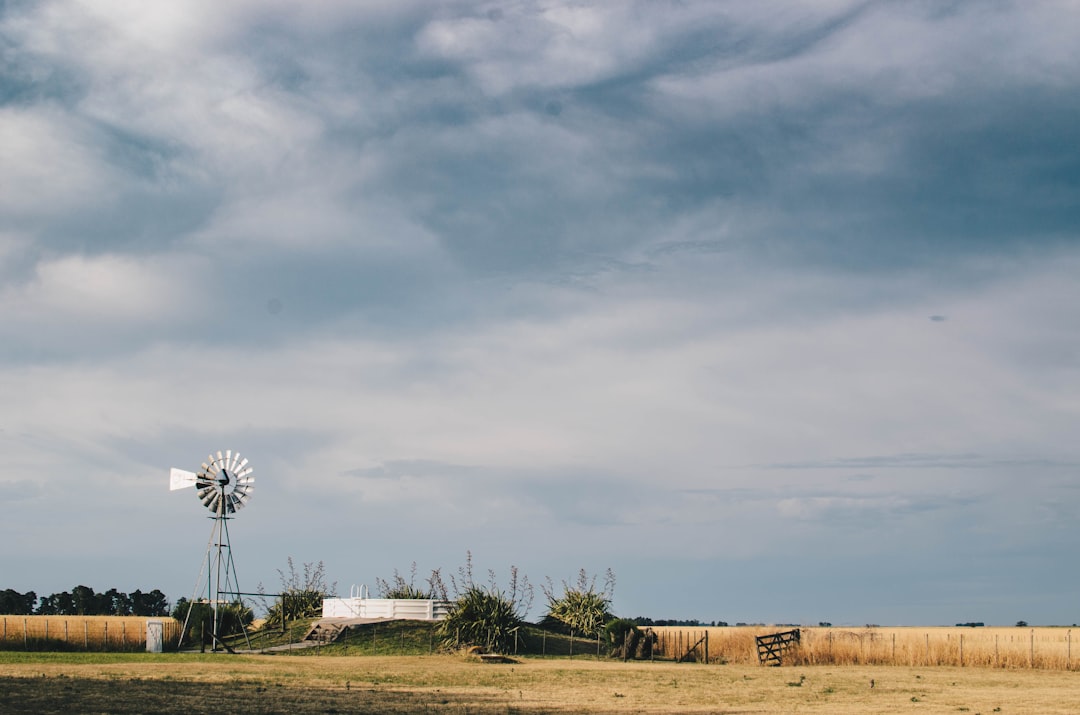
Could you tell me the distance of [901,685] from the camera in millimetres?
35031

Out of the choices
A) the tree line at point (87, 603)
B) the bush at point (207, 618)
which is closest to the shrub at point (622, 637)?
the bush at point (207, 618)

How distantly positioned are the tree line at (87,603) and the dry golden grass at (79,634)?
4574 cm

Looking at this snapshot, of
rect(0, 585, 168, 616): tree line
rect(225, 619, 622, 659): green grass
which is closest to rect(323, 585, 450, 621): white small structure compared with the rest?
rect(225, 619, 622, 659): green grass

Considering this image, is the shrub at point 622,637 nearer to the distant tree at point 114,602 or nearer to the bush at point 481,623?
the bush at point 481,623

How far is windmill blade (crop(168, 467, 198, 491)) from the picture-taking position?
5325cm

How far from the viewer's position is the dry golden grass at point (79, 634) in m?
51.9

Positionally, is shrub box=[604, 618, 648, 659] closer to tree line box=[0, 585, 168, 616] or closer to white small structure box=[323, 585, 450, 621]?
white small structure box=[323, 585, 450, 621]

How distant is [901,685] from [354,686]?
59.1 feet

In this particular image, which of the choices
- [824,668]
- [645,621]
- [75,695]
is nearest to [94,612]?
[645,621]

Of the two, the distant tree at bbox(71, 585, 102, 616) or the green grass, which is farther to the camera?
the distant tree at bbox(71, 585, 102, 616)

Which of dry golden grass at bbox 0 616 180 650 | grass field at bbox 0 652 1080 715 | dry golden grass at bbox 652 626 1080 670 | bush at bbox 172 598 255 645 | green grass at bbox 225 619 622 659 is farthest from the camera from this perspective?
bush at bbox 172 598 255 645

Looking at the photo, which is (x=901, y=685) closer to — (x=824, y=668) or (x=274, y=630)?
(x=824, y=668)

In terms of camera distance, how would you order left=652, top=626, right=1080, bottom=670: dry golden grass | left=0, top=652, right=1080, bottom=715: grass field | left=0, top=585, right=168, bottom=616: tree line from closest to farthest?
1. left=0, top=652, right=1080, bottom=715: grass field
2. left=652, top=626, right=1080, bottom=670: dry golden grass
3. left=0, top=585, right=168, bottom=616: tree line

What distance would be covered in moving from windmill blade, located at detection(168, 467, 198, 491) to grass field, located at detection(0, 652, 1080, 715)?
9919 millimetres
